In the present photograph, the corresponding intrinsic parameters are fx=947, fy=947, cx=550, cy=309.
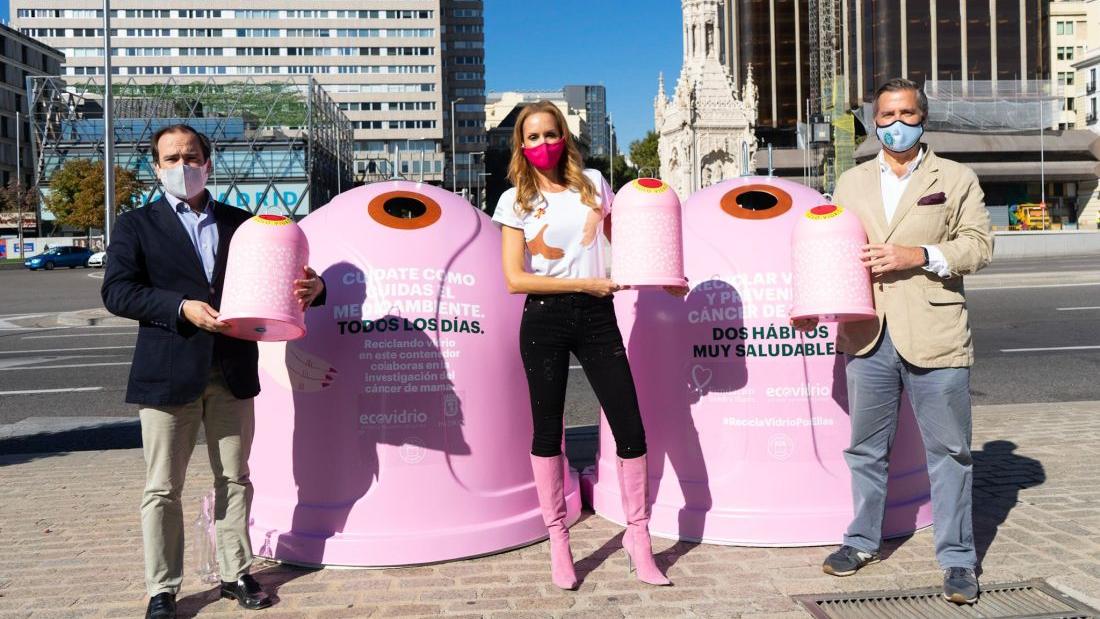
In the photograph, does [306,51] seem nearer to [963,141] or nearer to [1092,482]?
[963,141]

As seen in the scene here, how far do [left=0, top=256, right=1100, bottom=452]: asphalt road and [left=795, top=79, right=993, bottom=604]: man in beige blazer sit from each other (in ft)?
14.0

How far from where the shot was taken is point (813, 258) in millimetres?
3779

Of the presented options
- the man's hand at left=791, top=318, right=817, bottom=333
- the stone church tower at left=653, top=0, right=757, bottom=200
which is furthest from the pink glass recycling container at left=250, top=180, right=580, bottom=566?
the stone church tower at left=653, top=0, right=757, bottom=200

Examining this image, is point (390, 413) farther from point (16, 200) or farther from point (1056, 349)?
point (16, 200)

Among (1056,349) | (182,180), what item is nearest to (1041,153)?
(1056,349)

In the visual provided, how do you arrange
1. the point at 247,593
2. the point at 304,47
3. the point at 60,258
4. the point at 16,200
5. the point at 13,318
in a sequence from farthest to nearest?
the point at 304,47, the point at 16,200, the point at 60,258, the point at 13,318, the point at 247,593

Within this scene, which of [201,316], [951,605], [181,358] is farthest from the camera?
[951,605]

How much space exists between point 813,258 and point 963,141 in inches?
2979

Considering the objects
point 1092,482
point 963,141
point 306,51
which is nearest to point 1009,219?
point 963,141

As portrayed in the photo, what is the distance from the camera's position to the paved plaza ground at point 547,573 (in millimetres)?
3730

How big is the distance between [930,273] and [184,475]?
3037mm

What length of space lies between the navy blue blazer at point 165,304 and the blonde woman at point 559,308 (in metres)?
1.14

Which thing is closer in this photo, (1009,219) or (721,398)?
(721,398)

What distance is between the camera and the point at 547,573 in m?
4.11
